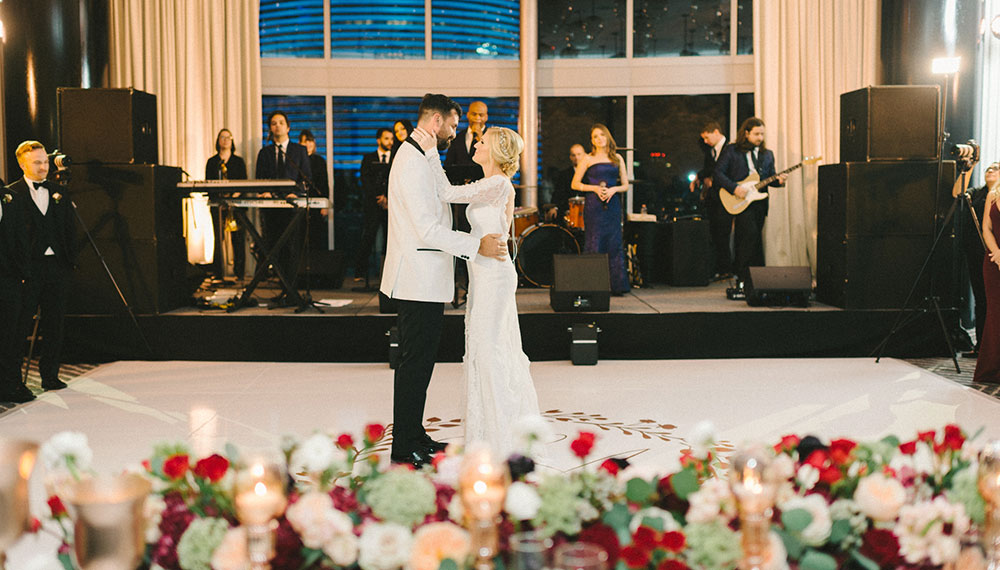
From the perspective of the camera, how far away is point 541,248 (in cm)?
877

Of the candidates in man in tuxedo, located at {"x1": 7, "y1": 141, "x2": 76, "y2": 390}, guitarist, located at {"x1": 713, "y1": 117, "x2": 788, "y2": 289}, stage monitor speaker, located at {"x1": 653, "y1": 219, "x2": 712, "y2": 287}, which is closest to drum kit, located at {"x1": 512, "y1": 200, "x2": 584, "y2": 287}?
stage monitor speaker, located at {"x1": 653, "y1": 219, "x2": 712, "y2": 287}

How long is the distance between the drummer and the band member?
129 cm

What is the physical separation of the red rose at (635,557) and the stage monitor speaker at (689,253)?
320 inches

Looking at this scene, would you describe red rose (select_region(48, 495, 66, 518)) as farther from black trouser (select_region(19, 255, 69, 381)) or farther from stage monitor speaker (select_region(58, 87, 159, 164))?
stage monitor speaker (select_region(58, 87, 159, 164))

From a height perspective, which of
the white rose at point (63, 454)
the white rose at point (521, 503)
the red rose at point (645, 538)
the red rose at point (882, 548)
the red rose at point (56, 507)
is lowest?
the red rose at point (882, 548)

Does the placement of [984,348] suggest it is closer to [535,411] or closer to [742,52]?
[535,411]

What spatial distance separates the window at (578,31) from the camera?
10.7 m

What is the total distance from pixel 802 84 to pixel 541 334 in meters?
4.94

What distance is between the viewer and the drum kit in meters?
8.66

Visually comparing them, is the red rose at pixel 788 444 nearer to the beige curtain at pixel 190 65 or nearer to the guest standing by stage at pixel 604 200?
the guest standing by stage at pixel 604 200

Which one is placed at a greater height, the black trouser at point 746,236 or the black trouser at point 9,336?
the black trouser at point 746,236

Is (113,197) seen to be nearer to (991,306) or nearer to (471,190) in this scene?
(471,190)

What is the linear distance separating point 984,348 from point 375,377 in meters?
4.06

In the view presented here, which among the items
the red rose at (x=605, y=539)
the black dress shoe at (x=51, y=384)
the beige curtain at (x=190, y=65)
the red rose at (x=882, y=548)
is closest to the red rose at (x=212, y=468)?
the red rose at (x=605, y=539)
